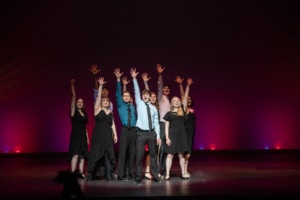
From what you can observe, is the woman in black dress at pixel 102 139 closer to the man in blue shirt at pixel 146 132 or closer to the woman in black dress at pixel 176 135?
the man in blue shirt at pixel 146 132

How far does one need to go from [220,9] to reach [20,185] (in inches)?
225

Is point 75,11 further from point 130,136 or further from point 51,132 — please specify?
point 130,136

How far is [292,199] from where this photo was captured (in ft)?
16.8

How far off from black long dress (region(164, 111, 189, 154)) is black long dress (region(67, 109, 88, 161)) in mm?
1145

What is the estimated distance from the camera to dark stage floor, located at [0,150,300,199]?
533 cm

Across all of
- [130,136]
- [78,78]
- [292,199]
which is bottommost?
[292,199]

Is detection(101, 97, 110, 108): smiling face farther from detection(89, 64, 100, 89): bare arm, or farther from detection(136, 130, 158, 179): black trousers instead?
detection(136, 130, 158, 179): black trousers

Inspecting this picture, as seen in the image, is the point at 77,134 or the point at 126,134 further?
the point at 77,134

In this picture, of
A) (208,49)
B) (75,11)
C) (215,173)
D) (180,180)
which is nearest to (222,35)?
(208,49)

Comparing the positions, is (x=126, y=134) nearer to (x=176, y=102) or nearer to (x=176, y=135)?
(x=176, y=135)

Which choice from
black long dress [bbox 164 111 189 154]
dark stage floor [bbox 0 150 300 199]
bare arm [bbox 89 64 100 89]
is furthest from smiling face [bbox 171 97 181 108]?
bare arm [bbox 89 64 100 89]

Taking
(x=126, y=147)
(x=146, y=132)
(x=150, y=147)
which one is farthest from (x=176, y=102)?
(x=126, y=147)

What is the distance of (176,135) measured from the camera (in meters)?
6.80

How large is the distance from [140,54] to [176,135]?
12.6ft
